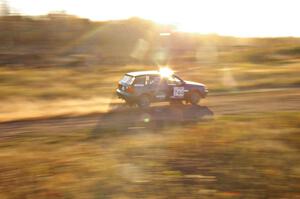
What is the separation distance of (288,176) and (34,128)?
973 centimetres

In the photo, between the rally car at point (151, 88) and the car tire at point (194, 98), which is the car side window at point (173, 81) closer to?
the rally car at point (151, 88)

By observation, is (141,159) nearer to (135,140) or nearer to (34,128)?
(135,140)

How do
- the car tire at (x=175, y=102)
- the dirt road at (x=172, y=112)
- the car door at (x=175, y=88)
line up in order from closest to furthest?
the dirt road at (x=172, y=112), the car door at (x=175, y=88), the car tire at (x=175, y=102)

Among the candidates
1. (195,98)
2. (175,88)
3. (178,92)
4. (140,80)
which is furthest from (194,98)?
(140,80)

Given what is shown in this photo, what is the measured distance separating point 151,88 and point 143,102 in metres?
0.67

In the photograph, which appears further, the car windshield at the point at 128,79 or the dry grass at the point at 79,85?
the dry grass at the point at 79,85

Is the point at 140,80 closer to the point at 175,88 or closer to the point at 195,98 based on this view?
the point at 175,88

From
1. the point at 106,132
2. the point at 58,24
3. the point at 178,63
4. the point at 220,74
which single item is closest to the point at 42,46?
the point at 58,24

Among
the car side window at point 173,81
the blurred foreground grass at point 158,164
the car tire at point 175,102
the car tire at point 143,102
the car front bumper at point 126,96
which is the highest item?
the car side window at point 173,81

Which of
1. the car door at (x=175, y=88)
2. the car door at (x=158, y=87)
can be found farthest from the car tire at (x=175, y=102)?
the car door at (x=158, y=87)

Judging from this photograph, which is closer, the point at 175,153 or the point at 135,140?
the point at 175,153

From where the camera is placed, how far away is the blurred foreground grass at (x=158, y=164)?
8.69 m

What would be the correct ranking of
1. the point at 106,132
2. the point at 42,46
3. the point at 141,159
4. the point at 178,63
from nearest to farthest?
1. the point at 141,159
2. the point at 106,132
3. the point at 178,63
4. the point at 42,46

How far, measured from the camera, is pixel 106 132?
14836 millimetres
